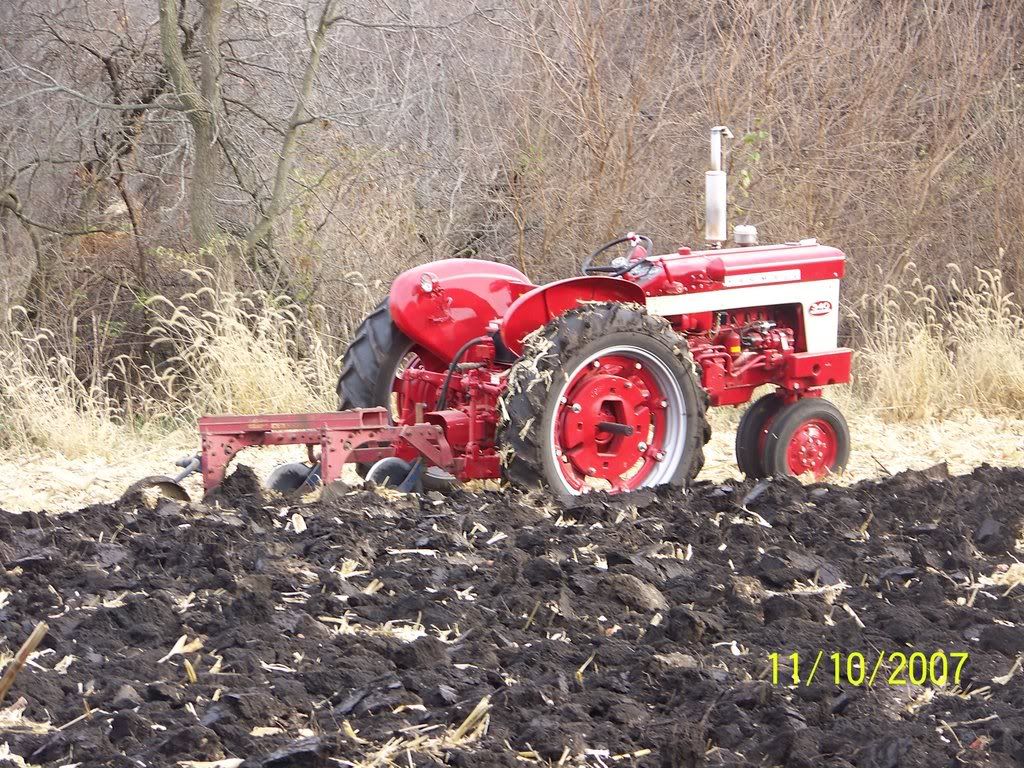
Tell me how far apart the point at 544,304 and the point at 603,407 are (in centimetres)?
54

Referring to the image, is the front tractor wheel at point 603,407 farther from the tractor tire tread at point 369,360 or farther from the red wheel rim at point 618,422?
the tractor tire tread at point 369,360

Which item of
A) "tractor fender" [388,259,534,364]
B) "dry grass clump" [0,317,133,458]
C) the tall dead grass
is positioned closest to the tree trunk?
the tall dead grass

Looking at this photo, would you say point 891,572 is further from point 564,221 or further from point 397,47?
point 397,47

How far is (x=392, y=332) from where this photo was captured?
20.9ft

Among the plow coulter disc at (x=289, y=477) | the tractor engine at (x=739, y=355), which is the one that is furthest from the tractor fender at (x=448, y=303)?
the tractor engine at (x=739, y=355)

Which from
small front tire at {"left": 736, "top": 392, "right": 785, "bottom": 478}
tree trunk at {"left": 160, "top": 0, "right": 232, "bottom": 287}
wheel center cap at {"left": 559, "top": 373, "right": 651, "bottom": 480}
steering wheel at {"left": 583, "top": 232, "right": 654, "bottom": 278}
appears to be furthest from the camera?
tree trunk at {"left": 160, "top": 0, "right": 232, "bottom": 287}

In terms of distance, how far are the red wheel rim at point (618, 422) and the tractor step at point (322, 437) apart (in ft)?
1.84

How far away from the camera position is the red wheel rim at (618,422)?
571cm

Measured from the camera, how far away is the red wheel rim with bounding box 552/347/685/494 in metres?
5.71

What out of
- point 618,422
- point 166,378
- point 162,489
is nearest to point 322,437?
point 162,489

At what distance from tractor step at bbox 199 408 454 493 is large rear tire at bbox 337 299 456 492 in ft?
2.24

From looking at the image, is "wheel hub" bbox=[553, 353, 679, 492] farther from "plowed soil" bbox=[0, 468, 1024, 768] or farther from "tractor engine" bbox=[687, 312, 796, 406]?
"tractor engine" bbox=[687, 312, 796, 406]

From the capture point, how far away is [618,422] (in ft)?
19.1

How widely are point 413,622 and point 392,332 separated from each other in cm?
267
